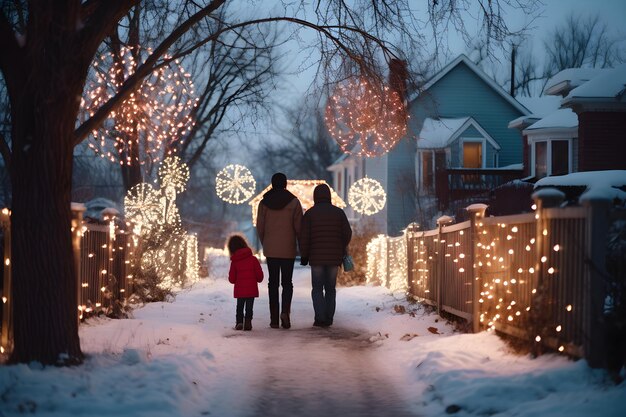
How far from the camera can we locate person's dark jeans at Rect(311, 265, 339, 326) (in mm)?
12398

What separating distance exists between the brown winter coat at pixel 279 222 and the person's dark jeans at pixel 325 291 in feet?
1.66

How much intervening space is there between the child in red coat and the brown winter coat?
291 millimetres

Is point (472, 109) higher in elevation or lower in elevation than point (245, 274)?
higher

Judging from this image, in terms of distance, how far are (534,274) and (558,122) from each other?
75.7 ft

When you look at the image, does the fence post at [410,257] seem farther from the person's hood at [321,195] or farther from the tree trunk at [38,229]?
the tree trunk at [38,229]

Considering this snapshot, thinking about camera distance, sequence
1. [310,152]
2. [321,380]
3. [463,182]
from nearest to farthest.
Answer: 1. [321,380]
2. [463,182]
3. [310,152]

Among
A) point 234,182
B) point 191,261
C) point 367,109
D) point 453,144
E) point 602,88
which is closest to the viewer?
point 367,109

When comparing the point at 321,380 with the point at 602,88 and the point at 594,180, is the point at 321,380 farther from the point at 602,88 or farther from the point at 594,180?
the point at 602,88

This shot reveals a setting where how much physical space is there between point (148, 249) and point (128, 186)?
11.7 metres

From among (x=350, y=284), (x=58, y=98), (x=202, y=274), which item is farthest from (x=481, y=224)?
(x=202, y=274)

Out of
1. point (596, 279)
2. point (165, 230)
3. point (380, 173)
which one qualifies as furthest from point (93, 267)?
point (380, 173)

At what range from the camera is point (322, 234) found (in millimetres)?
12375

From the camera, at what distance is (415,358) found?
29.5ft

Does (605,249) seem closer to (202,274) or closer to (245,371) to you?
(245,371)
